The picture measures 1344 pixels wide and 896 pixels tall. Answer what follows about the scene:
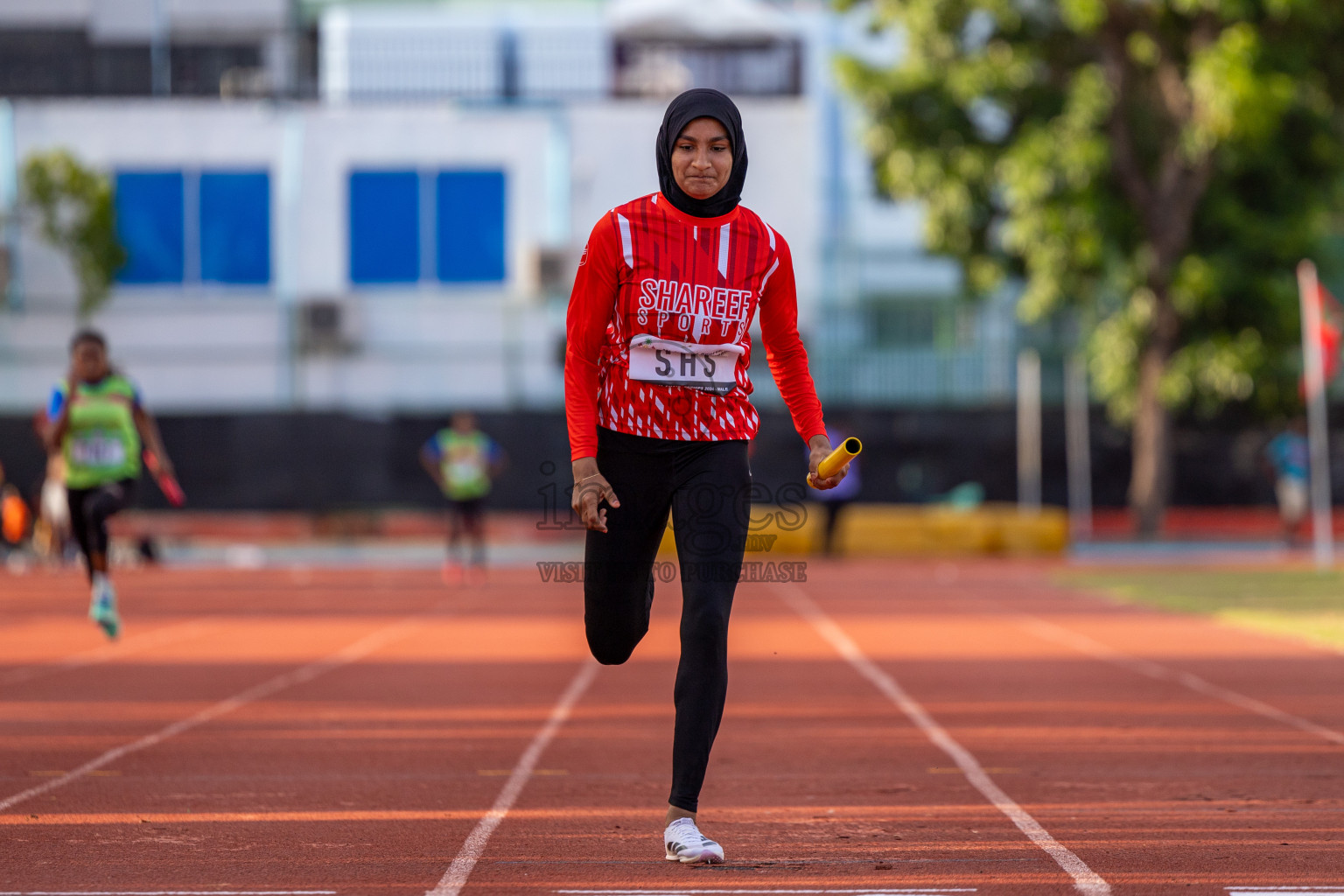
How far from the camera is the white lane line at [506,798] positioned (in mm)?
4777

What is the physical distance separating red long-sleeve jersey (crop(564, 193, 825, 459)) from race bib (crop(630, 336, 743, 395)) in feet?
0.05

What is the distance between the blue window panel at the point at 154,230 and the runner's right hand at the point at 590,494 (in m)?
29.2

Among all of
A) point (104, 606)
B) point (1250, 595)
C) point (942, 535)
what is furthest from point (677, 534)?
point (942, 535)

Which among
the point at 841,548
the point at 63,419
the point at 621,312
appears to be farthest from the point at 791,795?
the point at 841,548

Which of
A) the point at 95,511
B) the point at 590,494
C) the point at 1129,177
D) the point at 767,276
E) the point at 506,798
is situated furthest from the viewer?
the point at 1129,177

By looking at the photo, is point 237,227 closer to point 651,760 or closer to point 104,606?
point 104,606

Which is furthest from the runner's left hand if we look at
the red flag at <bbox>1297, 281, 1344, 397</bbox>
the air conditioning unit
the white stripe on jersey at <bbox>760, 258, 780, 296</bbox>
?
the air conditioning unit

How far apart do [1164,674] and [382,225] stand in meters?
24.6

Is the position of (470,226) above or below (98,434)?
above

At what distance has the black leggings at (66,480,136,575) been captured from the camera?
35.3 feet

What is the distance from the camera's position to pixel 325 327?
106ft

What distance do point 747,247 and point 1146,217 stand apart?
22613 mm

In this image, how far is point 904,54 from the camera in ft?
88.9

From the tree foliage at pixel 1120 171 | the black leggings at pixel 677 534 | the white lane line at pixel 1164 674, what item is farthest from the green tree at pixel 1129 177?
the black leggings at pixel 677 534
